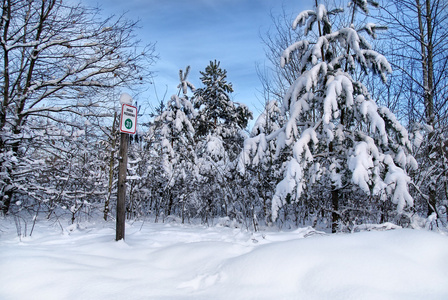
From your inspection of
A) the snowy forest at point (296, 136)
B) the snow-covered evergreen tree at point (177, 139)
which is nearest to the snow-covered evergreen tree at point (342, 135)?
the snowy forest at point (296, 136)

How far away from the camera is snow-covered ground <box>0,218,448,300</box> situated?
1.92m

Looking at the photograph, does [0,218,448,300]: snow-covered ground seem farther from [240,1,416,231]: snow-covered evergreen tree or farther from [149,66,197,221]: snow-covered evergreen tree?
[149,66,197,221]: snow-covered evergreen tree

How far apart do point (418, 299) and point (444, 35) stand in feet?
27.0

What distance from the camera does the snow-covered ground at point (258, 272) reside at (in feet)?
6.29

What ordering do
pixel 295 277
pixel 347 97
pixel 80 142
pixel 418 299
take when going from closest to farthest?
pixel 418 299
pixel 295 277
pixel 347 97
pixel 80 142

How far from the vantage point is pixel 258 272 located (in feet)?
7.53

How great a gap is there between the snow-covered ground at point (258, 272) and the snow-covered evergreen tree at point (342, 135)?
6.32 ft

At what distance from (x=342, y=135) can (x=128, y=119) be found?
4.05 meters

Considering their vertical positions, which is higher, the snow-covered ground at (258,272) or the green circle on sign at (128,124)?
the green circle on sign at (128,124)

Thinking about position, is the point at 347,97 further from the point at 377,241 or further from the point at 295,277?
the point at 295,277

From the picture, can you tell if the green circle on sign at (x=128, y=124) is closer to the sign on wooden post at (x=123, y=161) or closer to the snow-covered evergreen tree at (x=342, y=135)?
the sign on wooden post at (x=123, y=161)

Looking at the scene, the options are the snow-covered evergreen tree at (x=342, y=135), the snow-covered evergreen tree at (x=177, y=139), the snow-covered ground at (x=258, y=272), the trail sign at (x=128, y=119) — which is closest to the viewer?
the snow-covered ground at (x=258, y=272)

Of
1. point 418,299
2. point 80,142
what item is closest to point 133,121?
point 418,299

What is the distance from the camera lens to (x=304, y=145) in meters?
4.79
